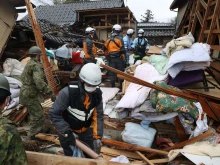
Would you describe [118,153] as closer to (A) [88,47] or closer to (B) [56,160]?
(B) [56,160]

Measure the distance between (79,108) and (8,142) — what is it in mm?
1092

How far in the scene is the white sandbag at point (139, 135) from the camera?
321 cm

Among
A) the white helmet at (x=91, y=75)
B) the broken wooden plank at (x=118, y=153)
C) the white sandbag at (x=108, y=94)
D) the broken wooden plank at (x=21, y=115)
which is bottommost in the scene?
the broken wooden plank at (x=118, y=153)

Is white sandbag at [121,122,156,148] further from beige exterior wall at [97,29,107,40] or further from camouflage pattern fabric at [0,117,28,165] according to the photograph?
beige exterior wall at [97,29,107,40]

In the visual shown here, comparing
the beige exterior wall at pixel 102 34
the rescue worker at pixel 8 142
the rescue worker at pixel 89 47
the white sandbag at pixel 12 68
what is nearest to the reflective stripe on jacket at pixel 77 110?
the rescue worker at pixel 8 142

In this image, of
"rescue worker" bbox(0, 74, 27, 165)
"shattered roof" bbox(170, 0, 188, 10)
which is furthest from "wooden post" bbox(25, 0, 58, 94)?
"shattered roof" bbox(170, 0, 188, 10)

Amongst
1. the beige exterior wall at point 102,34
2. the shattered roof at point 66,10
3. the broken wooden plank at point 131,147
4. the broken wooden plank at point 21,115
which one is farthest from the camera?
the shattered roof at point 66,10

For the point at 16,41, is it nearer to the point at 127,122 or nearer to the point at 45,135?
the point at 45,135

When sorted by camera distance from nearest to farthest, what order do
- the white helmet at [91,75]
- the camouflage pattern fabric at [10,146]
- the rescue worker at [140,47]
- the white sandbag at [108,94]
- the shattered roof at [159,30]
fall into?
the camouflage pattern fabric at [10,146] < the white helmet at [91,75] < the white sandbag at [108,94] < the rescue worker at [140,47] < the shattered roof at [159,30]

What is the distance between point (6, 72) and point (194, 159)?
17.8ft

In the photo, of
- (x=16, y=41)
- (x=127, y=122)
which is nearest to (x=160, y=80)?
(x=127, y=122)

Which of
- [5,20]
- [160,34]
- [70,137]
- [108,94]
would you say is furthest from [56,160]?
[160,34]

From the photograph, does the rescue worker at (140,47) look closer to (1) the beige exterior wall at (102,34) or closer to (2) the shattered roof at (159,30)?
(1) the beige exterior wall at (102,34)

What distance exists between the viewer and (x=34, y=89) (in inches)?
145
